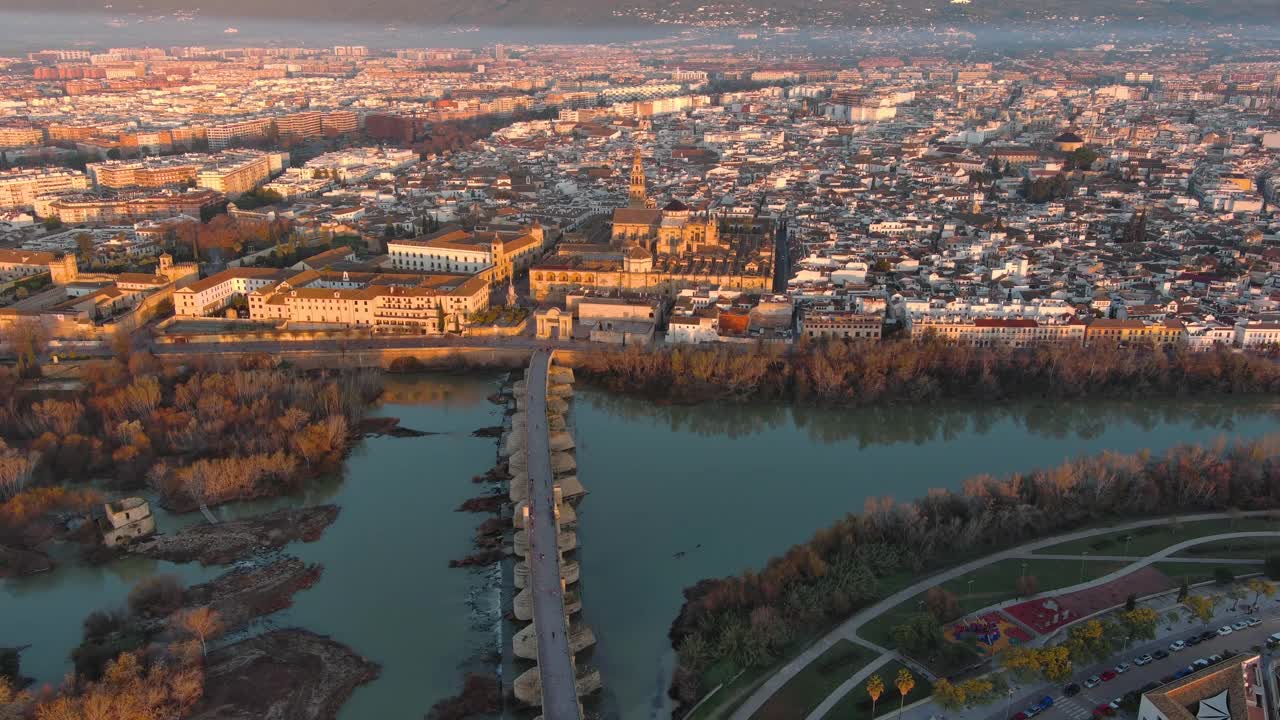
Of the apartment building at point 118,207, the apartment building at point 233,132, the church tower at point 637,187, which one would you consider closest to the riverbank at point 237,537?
the church tower at point 637,187

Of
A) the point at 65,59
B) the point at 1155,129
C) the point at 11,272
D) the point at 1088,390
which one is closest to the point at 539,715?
the point at 1088,390

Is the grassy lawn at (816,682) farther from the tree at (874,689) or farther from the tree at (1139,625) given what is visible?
the tree at (1139,625)

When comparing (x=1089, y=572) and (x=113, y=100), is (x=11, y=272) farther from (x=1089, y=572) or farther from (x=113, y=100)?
(x=113, y=100)

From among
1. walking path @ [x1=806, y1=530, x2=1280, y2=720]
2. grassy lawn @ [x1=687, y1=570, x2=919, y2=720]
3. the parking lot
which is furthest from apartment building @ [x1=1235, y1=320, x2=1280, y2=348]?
grassy lawn @ [x1=687, y1=570, x2=919, y2=720]

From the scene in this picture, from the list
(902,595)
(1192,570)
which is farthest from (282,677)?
(1192,570)

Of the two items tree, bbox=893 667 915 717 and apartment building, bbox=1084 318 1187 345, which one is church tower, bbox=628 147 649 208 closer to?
apartment building, bbox=1084 318 1187 345

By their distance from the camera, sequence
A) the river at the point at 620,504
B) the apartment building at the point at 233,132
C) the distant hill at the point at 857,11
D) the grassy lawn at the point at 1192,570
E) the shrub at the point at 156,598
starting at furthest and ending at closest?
the distant hill at the point at 857,11 < the apartment building at the point at 233,132 < the grassy lawn at the point at 1192,570 < the shrub at the point at 156,598 < the river at the point at 620,504
